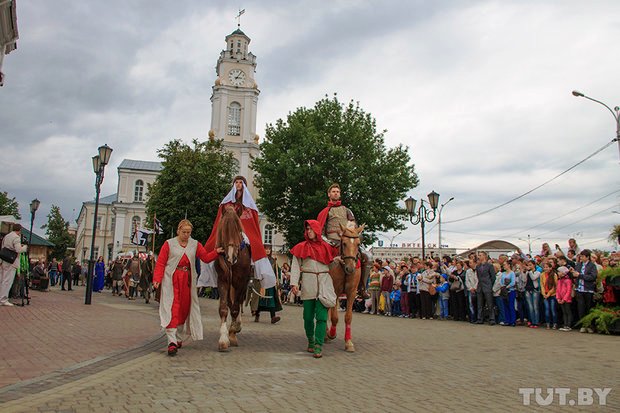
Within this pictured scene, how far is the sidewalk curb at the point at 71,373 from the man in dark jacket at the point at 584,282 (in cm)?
1114

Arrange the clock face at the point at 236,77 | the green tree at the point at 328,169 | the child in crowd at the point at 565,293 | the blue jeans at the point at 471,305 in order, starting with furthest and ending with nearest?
the clock face at the point at 236,77, the green tree at the point at 328,169, the blue jeans at the point at 471,305, the child in crowd at the point at 565,293

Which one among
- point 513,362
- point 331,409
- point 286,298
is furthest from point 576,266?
point 286,298

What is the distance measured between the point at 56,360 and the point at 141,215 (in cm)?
7062

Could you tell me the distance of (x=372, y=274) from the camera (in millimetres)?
21047

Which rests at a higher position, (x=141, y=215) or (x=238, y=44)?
(x=238, y=44)

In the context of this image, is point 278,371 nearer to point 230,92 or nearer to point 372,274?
point 372,274

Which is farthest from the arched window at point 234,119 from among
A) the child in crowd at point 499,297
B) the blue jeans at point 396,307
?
the child in crowd at point 499,297

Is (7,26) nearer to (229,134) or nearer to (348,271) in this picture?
(348,271)

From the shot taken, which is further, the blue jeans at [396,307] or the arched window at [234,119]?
the arched window at [234,119]

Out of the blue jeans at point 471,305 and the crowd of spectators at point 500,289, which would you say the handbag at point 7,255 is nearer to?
the crowd of spectators at point 500,289

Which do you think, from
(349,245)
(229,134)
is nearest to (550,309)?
(349,245)

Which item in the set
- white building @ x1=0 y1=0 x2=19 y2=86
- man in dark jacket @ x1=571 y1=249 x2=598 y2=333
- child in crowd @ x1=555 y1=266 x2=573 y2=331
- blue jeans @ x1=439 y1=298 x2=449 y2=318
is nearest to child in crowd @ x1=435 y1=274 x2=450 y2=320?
blue jeans @ x1=439 y1=298 x2=449 y2=318

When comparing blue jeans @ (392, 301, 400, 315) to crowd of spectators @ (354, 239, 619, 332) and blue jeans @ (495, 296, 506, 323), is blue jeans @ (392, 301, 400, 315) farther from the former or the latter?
blue jeans @ (495, 296, 506, 323)

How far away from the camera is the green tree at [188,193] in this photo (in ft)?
89.9
